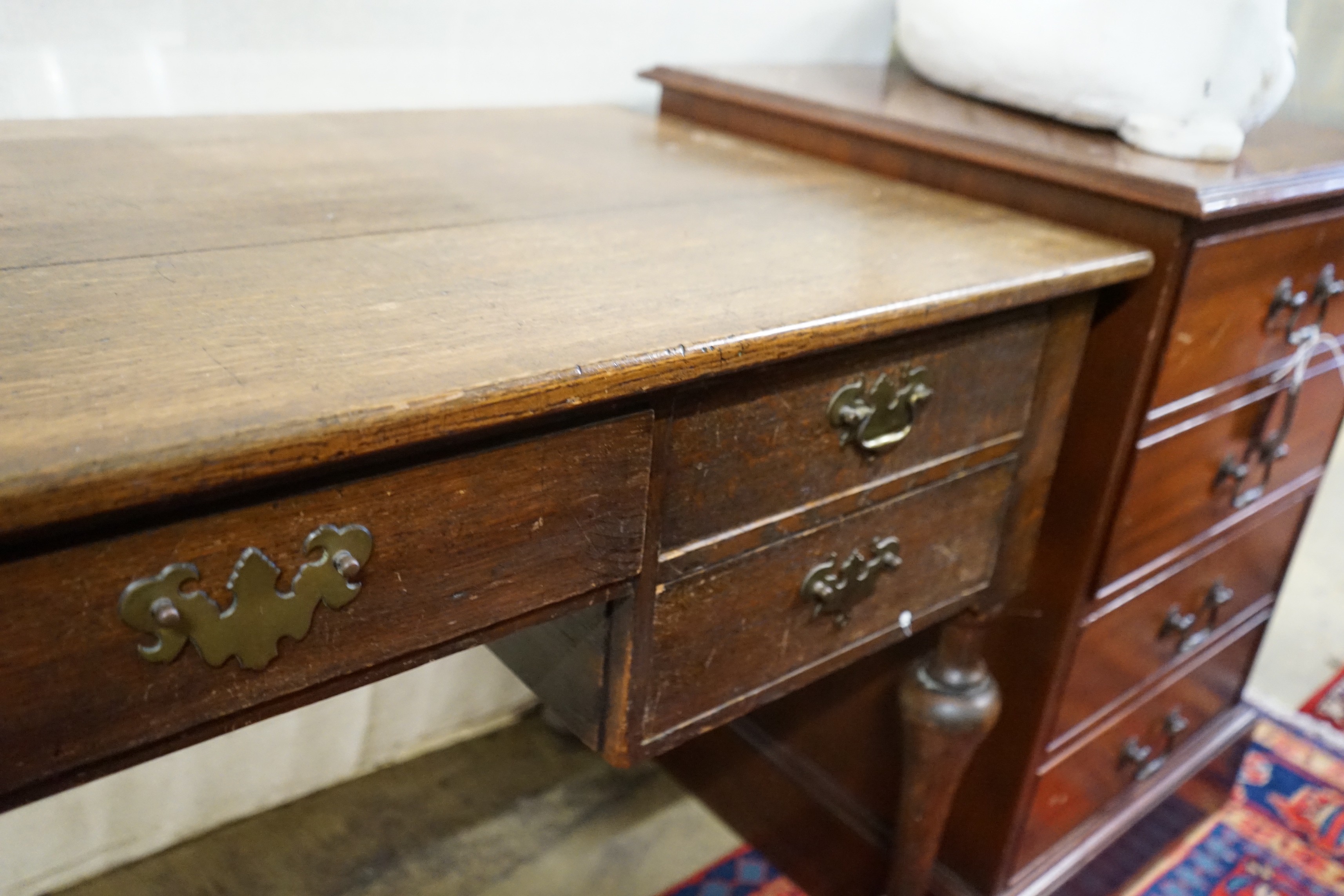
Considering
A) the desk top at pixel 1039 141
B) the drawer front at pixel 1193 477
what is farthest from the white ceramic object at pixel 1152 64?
the drawer front at pixel 1193 477

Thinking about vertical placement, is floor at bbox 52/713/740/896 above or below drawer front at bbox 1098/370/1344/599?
below

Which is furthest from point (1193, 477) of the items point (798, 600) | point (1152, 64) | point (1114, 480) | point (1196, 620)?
point (798, 600)

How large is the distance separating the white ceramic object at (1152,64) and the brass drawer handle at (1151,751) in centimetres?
58

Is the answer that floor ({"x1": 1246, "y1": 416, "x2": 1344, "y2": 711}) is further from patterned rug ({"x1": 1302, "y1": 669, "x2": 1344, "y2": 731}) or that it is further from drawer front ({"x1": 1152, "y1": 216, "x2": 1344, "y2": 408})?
drawer front ({"x1": 1152, "y1": 216, "x2": 1344, "y2": 408})

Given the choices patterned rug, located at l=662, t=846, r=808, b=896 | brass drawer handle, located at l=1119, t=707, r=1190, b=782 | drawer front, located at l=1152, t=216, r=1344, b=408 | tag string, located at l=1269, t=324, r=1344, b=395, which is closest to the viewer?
drawer front, located at l=1152, t=216, r=1344, b=408

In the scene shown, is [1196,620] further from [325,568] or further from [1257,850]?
[325,568]

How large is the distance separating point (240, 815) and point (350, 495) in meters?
0.92

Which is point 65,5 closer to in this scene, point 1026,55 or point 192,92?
point 192,92

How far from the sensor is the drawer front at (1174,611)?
3.16 feet

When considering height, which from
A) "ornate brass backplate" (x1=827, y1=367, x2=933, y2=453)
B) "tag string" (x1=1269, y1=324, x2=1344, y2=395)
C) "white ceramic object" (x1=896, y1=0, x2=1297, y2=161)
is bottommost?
"tag string" (x1=1269, y1=324, x2=1344, y2=395)

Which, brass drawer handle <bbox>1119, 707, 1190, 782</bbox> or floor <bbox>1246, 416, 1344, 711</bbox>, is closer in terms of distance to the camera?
brass drawer handle <bbox>1119, 707, 1190, 782</bbox>

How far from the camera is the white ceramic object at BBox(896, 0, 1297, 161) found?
826mm

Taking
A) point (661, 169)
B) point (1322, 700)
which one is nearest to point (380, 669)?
point (661, 169)

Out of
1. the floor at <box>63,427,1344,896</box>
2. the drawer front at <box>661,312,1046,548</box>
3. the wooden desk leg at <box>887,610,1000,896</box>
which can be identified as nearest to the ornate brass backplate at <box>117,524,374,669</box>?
the drawer front at <box>661,312,1046,548</box>
